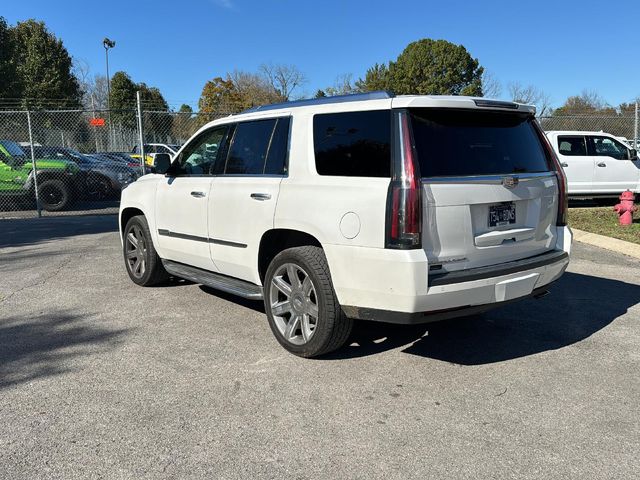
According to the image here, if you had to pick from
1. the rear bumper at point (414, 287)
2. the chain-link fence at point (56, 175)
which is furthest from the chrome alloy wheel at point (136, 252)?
the chain-link fence at point (56, 175)

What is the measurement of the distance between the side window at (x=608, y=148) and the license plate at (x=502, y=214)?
1127 cm

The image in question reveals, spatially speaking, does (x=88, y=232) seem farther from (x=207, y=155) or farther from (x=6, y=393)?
(x=6, y=393)

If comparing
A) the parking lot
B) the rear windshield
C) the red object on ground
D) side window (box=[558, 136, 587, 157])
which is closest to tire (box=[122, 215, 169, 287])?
the parking lot

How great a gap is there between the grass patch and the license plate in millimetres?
6109

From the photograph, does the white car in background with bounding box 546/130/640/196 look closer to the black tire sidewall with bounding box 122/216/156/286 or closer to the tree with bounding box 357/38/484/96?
the black tire sidewall with bounding box 122/216/156/286

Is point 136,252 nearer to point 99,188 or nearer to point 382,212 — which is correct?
point 382,212

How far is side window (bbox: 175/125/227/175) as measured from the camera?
5.14 meters

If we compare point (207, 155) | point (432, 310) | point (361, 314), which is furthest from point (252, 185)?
point (432, 310)

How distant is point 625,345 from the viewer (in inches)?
174

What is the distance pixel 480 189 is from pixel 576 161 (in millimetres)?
11189

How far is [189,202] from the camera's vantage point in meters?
5.22

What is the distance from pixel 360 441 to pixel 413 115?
2.08m

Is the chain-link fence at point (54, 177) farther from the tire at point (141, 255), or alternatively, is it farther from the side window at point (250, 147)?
the side window at point (250, 147)

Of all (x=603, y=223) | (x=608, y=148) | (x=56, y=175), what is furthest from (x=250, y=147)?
(x=608, y=148)
